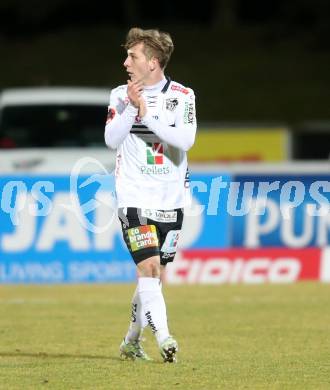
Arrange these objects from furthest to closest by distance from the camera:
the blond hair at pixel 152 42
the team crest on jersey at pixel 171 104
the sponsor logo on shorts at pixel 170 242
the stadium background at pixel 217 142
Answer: the stadium background at pixel 217 142 < the sponsor logo on shorts at pixel 170 242 < the team crest on jersey at pixel 171 104 < the blond hair at pixel 152 42

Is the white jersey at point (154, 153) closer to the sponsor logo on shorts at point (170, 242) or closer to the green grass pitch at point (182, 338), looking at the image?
the sponsor logo on shorts at point (170, 242)

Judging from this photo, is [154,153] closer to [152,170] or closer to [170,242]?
[152,170]

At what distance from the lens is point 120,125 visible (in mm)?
8977

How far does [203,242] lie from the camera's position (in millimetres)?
16469

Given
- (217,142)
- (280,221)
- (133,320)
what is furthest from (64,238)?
(217,142)

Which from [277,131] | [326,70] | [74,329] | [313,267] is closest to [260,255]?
[313,267]

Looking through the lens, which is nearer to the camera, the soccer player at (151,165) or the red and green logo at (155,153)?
the soccer player at (151,165)

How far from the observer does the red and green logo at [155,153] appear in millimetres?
9211

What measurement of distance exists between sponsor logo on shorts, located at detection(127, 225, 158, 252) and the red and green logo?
1.35 feet

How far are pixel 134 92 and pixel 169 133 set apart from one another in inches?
13.0

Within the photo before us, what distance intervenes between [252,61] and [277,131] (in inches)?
662

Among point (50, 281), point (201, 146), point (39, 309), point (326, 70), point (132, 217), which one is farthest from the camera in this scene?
point (326, 70)

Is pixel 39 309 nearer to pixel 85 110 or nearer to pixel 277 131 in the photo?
pixel 85 110

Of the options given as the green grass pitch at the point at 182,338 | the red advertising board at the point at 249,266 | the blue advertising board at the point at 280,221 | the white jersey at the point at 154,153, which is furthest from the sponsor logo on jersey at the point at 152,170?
the blue advertising board at the point at 280,221
